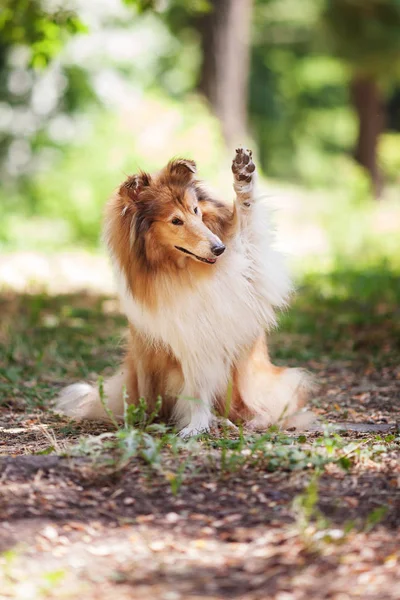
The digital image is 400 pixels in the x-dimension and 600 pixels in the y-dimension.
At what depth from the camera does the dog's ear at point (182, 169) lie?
452 centimetres

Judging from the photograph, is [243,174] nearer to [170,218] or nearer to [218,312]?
[170,218]

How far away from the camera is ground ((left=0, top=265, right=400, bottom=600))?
2.88 meters

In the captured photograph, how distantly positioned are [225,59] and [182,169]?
10.2 meters

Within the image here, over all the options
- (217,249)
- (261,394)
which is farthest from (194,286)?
(261,394)

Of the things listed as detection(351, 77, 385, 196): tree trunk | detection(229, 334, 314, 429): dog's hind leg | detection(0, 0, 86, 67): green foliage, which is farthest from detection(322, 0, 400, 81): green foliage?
detection(229, 334, 314, 429): dog's hind leg

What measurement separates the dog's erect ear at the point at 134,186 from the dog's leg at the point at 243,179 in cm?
45

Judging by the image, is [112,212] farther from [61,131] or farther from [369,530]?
[61,131]

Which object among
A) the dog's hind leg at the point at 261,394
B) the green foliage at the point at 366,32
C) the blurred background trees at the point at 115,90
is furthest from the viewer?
the green foliage at the point at 366,32

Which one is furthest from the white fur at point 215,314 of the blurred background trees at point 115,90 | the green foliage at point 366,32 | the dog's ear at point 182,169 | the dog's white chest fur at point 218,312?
the green foliage at point 366,32

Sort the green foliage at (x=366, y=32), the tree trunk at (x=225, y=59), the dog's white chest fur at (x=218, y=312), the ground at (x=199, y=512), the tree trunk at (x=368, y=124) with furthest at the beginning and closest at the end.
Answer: the tree trunk at (x=368, y=124)
the green foliage at (x=366, y=32)
the tree trunk at (x=225, y=59)
the dog's white chest fur at (x=218, y=312)
the ground at (x=199, y=512)

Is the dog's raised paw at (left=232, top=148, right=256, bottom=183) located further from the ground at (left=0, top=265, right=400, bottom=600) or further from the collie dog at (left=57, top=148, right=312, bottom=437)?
the ground at (left=0, top=265, right=400, bottom=600)

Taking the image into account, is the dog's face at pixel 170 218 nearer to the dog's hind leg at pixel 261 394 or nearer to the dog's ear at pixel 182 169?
the dog's ear at pixel 182 169

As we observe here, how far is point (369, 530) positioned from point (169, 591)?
79 centimetres

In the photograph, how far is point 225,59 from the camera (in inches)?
560
